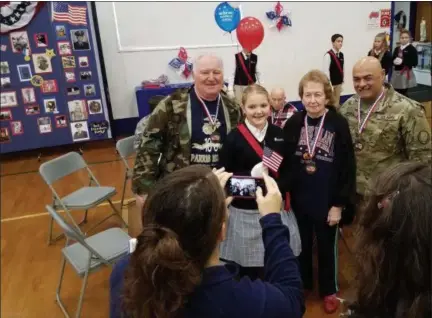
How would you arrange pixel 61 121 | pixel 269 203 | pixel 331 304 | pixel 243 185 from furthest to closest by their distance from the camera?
pixel 61 121, pixel 331 304, pixel 243 185, pixel 269 203

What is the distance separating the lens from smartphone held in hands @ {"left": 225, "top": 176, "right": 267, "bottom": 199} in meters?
2.04

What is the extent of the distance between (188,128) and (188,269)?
1.38 meters

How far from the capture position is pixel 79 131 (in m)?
5.99

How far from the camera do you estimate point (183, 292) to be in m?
0.92

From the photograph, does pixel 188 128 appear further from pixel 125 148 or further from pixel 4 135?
pixel 4 135

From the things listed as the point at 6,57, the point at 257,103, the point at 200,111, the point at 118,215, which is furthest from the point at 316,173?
the point at 6,57

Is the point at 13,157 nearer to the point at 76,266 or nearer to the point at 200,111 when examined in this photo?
the point at 76,266

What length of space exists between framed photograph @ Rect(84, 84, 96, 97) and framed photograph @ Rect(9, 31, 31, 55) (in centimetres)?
Result: 91

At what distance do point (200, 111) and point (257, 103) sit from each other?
1.10 feet

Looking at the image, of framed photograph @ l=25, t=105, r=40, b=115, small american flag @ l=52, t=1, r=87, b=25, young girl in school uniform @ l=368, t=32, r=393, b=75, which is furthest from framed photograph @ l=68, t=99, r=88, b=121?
young girl in school uniform @ l=368, t=32, r=393, b=75

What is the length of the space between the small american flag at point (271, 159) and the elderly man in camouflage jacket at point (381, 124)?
1.83ft

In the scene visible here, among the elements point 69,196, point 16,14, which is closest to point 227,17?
point 16,14

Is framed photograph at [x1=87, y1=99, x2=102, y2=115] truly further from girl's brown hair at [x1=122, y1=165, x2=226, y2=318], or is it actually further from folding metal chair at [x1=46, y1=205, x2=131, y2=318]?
girl's brown hair at [x1=122, y1=165, x2=226, y2=318]

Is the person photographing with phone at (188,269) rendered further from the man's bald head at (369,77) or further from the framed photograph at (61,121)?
the framed photograph at (61,121)
